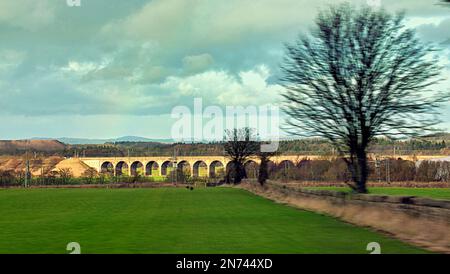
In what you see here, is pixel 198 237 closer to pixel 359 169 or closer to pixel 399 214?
pixel 399 214

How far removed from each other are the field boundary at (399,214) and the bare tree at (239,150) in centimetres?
7780

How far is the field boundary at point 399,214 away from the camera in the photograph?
16516 millimetres

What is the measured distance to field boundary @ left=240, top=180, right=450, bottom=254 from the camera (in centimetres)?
1652

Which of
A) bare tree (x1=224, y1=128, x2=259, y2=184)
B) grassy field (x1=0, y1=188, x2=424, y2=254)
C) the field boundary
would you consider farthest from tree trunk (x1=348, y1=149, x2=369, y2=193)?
bare tree (x1=224, y1=128, x2=259, y2=184)

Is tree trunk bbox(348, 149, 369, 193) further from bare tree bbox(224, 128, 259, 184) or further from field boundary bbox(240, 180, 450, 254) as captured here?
bare tree bbox(224, 128, 259, 184)

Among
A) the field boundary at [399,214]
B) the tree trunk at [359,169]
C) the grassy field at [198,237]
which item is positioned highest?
the tree trunk at [359,169]

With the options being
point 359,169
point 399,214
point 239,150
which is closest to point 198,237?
point 399,214

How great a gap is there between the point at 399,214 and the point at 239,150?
92027 mm

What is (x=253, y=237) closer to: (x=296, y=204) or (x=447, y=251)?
(x=447, y=251)

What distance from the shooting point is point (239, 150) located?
11219cm

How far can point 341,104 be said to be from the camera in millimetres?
29938

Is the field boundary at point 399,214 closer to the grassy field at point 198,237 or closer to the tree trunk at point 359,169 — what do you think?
the grassy field at point 198,237

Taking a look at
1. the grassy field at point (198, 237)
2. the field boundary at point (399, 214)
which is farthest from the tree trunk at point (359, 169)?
the grassy field at point (198, 237)
